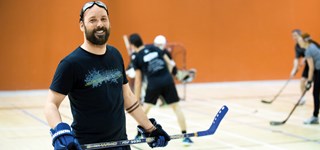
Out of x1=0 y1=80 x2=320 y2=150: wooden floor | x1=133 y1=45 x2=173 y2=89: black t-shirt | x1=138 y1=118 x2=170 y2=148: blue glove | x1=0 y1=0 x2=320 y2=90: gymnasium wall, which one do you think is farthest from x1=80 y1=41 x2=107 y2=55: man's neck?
x1=0 y1=0 x2=320 y2=90: gymnasium wall

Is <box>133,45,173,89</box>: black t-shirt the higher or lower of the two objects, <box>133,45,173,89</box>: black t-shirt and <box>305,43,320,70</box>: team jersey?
the higher

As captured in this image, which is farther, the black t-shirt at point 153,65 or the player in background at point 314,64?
the player in background at point 314,64

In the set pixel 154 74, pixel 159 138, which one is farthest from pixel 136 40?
pixel 159 138

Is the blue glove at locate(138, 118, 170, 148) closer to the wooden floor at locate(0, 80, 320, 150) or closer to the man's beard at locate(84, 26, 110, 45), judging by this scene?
the man's beard at locate(84, 26, 110, 45)

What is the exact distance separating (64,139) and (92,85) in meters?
0.53

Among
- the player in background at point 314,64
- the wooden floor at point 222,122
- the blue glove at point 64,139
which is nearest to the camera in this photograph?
the blue glove at point 64,139

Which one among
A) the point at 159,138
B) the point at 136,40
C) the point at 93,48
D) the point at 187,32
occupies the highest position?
the point at 93,48

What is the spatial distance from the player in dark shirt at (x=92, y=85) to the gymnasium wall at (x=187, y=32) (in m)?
11.1

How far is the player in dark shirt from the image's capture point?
339cm

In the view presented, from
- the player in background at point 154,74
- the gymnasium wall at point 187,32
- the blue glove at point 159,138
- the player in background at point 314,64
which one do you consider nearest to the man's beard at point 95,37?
the blue glove at point 159,138

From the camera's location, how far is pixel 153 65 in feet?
28.1

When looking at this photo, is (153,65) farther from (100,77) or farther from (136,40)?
(100,77)

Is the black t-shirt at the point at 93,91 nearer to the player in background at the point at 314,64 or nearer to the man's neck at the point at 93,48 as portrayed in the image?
the man's neck at the point at 93,48

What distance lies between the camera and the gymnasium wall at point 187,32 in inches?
563
